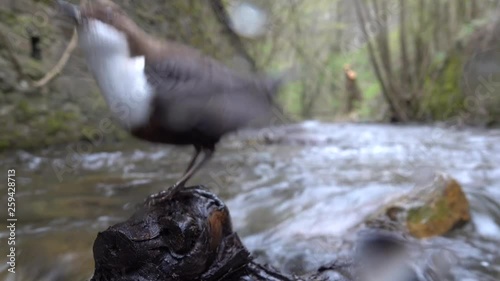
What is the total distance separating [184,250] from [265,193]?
2.47 metres

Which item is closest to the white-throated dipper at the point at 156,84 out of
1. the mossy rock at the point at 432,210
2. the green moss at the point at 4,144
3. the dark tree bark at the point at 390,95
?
the mossy rock at the point at 432,210

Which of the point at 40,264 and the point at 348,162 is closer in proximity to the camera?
the point at 40,264

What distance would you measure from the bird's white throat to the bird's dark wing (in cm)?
4

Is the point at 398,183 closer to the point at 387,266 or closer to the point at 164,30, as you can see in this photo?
the point at 387,266

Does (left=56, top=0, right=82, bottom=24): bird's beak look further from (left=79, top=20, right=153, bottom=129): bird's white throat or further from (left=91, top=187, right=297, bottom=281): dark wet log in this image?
(left=91, top=187, right=297, bottom=281): dark wet log

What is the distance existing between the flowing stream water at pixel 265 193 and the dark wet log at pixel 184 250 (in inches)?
19.6

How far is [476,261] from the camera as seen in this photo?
2258 millimetres

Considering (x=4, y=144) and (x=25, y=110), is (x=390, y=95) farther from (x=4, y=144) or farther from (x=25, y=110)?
(x=4, y=144)

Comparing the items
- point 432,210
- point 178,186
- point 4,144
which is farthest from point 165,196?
point 4,144

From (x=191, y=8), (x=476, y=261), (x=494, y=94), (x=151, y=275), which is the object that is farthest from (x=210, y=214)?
(x=494, y=94)

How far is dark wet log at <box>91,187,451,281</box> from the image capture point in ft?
4.57

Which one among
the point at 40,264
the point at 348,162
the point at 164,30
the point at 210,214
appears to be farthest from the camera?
the point at 164,30

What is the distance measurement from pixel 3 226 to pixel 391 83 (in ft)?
40.8

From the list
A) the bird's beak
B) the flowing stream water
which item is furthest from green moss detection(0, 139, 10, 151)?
the bird's beak
